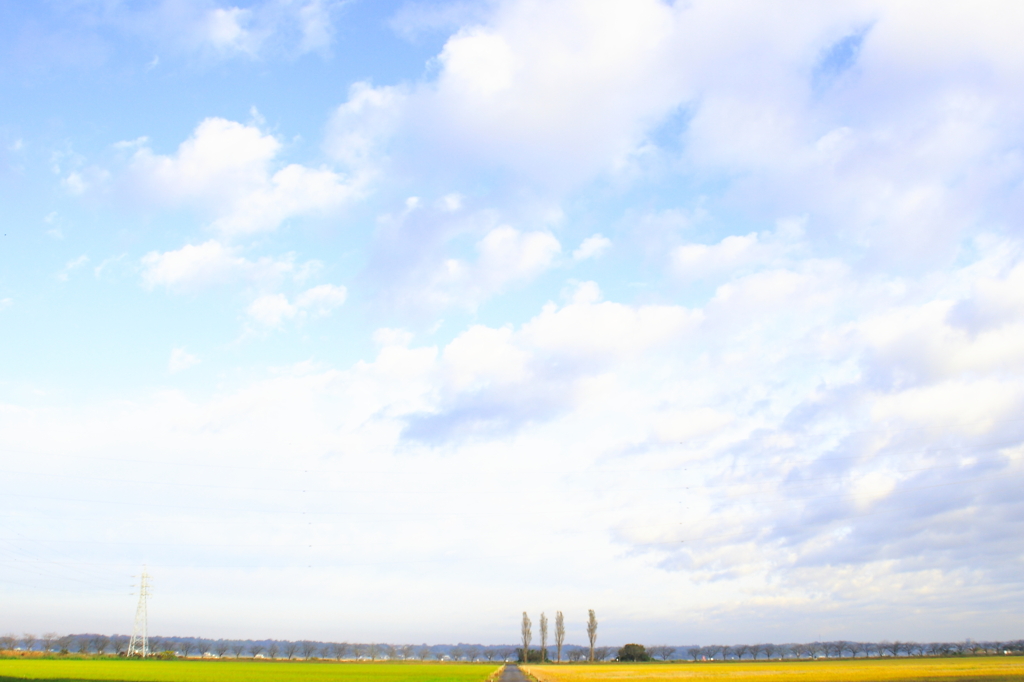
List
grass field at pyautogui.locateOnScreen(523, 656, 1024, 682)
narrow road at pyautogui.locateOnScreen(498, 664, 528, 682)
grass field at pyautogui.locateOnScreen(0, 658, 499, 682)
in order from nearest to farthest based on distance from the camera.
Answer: grass field at pyautogui.locateOnScreen(523, 656, 1024, 682)
grass field at pyautogui.locateOnScreen(0, 658, 499, 682)
narrow road at pyautogui.locateOnScreen(498, 664, 528, 682)

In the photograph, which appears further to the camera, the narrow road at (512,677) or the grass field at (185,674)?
the narrow road at (512,677)

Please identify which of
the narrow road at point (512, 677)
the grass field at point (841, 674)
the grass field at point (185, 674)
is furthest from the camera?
the narrow road at point (512, 677)

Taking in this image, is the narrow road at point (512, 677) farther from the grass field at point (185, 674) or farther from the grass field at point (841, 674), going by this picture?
the grass field at point (185, 674)

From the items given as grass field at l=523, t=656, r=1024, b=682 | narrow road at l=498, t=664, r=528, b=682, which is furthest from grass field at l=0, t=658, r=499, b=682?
grass field at l=523, t=656, r=1024, b=682

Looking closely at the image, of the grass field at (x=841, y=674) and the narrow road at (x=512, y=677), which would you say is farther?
the narrow road at (x=512, y=677)

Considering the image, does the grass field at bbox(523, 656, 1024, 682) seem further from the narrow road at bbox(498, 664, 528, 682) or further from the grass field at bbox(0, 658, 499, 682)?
the grass field at bbox(0, 658, 499, 682)

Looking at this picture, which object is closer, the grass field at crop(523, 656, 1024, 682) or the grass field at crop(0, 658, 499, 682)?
the grass field at crop(523, 656, 1024, 682)

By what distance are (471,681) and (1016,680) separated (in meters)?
44.0

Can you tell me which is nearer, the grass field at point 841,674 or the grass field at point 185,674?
the grass field at point 841,674

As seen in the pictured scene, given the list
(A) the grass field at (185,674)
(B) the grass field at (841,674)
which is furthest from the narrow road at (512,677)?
(A) the grass field at (185,674)

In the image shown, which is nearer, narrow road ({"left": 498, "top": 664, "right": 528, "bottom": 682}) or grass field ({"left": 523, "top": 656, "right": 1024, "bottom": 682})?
grass field ({"left": 523, "top": 656, "right": 1024, "bottom": 682})

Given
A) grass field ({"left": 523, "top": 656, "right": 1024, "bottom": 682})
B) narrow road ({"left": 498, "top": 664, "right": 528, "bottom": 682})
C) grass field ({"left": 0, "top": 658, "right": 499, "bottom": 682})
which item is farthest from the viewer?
narrow road ({"left": 498, "top": 664, "right": 528, "bottom": 682})

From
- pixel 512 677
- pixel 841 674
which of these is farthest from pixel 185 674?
pixel 841 674

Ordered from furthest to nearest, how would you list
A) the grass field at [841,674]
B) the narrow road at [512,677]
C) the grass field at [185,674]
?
the narrow road at [512,677] < the grass field at [185,674] < the grass field at [841,674]
